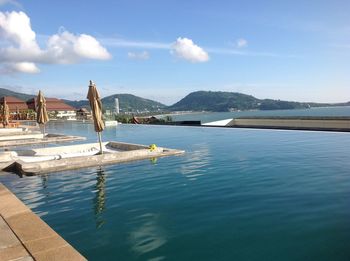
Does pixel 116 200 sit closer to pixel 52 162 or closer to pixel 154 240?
pixel 154 240

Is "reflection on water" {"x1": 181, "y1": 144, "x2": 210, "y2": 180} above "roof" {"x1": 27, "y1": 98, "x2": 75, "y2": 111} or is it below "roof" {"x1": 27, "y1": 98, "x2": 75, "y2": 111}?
below

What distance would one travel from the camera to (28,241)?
17.9ft

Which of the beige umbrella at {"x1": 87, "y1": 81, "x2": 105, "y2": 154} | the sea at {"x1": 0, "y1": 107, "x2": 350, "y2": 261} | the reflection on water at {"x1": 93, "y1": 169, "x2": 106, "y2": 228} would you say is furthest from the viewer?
the beige umbrella at {"x1": 87, "y1": 81, "x2": 105, "y2": 154}

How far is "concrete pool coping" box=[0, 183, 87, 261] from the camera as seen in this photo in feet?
16.1

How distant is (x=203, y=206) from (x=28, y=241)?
12.6 ft

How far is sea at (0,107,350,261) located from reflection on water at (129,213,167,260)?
0.02 m

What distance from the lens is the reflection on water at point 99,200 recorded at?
7.43 m

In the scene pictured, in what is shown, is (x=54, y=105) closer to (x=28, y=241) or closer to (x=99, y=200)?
(x=99, y=200)

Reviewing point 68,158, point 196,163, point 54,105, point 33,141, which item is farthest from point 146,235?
point 54,105

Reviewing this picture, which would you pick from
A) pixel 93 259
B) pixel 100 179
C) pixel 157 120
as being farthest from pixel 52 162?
pixel 157 120

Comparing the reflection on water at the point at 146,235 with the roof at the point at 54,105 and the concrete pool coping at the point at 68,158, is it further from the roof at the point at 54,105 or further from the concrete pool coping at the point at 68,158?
the roof at the point at 54,105

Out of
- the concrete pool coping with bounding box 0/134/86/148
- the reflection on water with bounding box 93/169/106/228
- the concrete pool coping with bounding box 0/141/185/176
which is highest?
the concrete pool coping with bounding box 0/134/86/148

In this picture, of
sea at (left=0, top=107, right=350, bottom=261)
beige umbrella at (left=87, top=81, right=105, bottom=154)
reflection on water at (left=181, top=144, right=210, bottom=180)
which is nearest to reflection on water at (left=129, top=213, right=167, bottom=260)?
sea at (left=0, top=107, right=350, bottom=261)

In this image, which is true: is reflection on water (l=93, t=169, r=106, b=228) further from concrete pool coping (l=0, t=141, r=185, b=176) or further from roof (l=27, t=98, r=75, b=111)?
roof (l=27, t=98, r=75, b=111)
